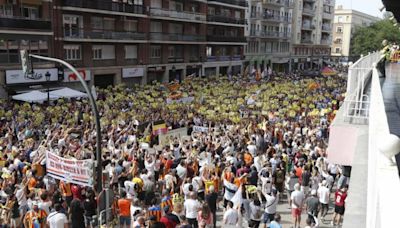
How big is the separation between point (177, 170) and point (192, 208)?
7.85 ft

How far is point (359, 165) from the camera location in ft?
25.6

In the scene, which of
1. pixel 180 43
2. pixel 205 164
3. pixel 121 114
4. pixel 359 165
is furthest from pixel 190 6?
pixel 359 165

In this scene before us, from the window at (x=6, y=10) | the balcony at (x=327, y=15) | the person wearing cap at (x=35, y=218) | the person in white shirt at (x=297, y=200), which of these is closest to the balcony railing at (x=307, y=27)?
the balcony at (x=327, y=15)

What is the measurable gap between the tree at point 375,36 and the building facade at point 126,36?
34.0 meters

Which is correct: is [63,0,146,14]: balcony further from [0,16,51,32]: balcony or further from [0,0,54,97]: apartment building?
[0,16,51,32]: balcony

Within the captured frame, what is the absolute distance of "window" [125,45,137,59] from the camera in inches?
1641

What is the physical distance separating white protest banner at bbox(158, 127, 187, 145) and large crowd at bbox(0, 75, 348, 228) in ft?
0.54

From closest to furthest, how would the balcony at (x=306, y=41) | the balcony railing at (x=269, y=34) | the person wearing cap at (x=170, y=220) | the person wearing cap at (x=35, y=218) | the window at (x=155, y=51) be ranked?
1. the person wearing cap at (x=170, y=220)
2. the person wearing cap at (x=35, y=218)
3. the window at (x=155, y=51)
4. the balcony railing at (x=269, y=34)
5. the balcony at (x=306, y=41)

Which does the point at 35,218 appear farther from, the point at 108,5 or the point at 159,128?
the point at 108,5

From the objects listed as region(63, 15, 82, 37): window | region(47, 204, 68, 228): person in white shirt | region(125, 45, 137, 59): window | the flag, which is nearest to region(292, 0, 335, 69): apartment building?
region(125, 45, 137, 59): window

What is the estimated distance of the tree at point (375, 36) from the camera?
261ft

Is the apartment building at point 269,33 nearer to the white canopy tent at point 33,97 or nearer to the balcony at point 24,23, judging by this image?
the balcony at point 24,23

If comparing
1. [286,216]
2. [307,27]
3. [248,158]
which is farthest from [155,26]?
[307,27]

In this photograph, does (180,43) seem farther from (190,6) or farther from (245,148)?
(245,148)
